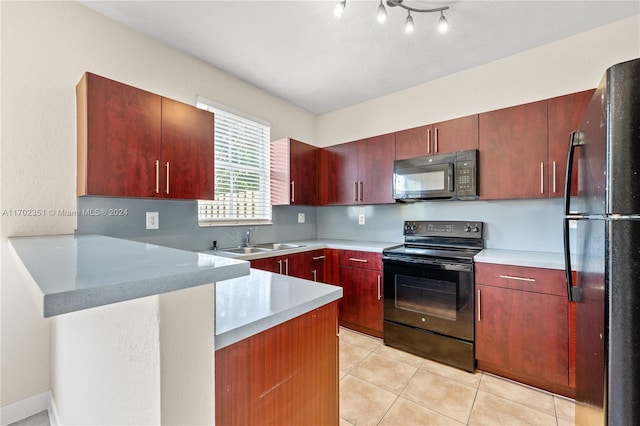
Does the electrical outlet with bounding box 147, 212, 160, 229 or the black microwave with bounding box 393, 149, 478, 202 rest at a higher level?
the black microwave with bounding box 393, 149, 478, 202

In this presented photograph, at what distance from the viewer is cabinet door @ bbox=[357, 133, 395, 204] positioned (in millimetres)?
2896

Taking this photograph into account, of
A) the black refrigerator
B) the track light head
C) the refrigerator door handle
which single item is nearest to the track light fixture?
the track light head

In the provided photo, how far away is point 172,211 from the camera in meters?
2.35

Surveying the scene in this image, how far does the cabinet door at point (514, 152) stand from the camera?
2.15 m

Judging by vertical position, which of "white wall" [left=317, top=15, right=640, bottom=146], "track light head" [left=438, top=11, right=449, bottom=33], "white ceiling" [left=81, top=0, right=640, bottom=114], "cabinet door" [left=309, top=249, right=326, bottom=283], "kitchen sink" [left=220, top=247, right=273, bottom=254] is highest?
"white ceiling" [left=81, top=0, right=640, bottom=114]

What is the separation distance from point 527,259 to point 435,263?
0.62 meters

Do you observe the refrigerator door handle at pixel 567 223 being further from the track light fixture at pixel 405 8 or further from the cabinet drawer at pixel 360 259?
the cabinet drawer at pixel 360 259

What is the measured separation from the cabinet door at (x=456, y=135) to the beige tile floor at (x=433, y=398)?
6.17 feet

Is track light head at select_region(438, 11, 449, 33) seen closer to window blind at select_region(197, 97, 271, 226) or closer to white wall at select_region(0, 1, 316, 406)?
window blind at select_region(197, 97, 271, 226)

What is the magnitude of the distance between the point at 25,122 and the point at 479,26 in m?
3.17

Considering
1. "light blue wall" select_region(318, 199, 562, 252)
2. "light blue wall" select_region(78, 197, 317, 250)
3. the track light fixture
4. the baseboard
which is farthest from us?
"light blue wall" select_region(318, 199, 562, 252)

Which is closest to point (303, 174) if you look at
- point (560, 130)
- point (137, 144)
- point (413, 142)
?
point (413, 142)

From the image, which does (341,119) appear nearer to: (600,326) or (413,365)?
(413,365)

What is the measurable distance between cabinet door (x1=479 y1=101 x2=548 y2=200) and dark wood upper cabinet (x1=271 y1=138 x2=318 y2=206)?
178 cm
